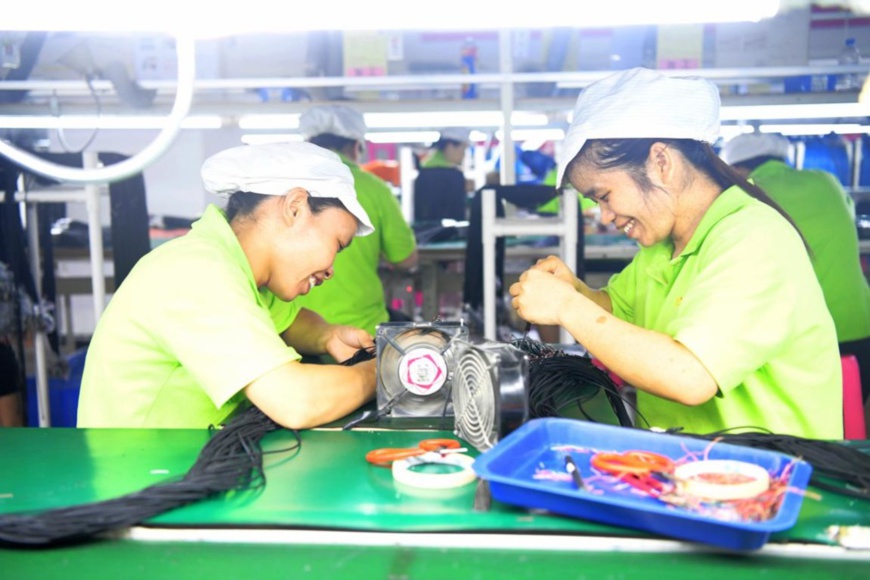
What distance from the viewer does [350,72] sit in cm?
457

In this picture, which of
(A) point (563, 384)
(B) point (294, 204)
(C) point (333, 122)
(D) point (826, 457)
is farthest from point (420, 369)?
(C) point (333, 122)

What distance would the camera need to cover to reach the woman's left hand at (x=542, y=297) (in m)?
1.75

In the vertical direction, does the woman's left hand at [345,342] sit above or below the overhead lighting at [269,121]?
below

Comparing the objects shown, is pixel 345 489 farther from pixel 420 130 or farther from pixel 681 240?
pixel 420 130

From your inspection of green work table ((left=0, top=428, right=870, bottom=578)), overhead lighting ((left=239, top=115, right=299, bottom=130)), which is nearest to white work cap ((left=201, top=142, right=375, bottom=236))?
green work table ((left=0, top=428, right=870, bottom=578))

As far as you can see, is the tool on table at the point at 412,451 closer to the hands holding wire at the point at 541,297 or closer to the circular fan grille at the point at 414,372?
the circular fan grille at the point at 414,372

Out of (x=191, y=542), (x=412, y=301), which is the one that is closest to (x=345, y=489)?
(x=191, y=542)

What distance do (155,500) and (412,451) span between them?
1.53ft

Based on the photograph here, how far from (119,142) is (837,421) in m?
7.85

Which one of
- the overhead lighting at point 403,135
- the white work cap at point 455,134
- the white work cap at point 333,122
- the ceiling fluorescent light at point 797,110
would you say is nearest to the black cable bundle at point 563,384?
the white work cap at point 333,122

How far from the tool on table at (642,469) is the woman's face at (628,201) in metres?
0.70

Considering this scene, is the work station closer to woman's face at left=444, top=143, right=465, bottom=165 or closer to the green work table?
the green work table

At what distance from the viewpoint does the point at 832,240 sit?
3484 mm

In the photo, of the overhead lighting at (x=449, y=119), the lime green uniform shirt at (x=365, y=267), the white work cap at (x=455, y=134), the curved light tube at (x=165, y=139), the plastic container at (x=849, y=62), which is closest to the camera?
the curved light tube at (x=165, y=139)
